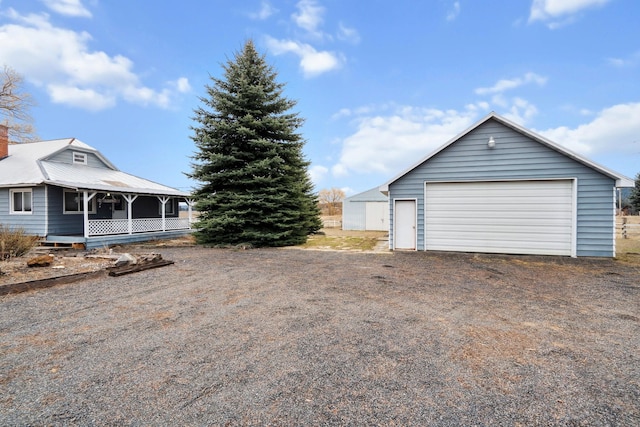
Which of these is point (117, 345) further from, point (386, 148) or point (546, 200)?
point (386, 148)

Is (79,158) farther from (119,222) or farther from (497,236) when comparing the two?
(497,236)

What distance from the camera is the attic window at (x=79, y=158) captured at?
53.4 feet

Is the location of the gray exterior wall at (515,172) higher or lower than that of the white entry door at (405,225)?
higher

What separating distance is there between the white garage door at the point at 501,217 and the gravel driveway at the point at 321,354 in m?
3.93

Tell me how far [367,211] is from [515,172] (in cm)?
1267

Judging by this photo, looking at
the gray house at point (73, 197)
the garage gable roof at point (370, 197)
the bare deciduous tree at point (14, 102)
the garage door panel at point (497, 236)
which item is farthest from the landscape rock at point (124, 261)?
the bare deciduous tree at point (14, 102)

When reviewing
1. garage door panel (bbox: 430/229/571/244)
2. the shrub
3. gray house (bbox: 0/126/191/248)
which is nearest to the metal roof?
gray house (bbox: 0/126/191/248)

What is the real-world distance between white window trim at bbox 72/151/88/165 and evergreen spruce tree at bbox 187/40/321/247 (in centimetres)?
796

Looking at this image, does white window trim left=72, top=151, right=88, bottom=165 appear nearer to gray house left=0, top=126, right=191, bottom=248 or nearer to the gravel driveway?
gray house left=0, top=126, right=191, bottom=248

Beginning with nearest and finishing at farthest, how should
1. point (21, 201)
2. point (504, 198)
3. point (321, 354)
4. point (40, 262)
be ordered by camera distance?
point (321, 354) < point (40, 262) < point (504, 198) < point (21, 201)

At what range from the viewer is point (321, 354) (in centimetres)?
307

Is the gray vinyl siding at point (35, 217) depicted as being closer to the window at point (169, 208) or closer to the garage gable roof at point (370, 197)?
the window at point (169, 208)

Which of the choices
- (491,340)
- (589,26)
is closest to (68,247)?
(491,340)

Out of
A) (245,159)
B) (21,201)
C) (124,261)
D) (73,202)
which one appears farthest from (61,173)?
(124,261)
